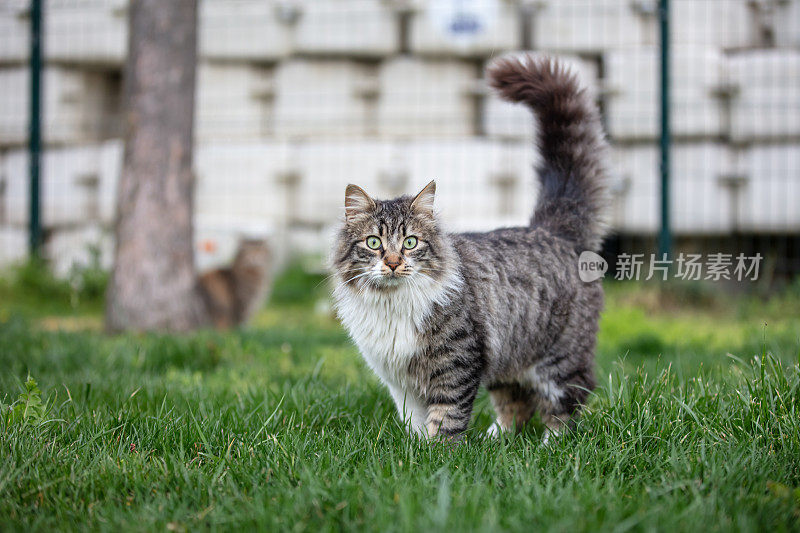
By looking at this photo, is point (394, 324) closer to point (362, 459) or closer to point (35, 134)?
point (362, 459)

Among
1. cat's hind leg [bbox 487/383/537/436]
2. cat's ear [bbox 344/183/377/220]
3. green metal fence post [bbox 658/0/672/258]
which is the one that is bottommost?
cat's hind leg [bbox 487/383/537/436]

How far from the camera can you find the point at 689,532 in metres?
1.61

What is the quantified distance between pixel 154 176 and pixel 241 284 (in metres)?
1.83

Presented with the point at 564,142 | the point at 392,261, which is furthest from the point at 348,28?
the point at 392,261

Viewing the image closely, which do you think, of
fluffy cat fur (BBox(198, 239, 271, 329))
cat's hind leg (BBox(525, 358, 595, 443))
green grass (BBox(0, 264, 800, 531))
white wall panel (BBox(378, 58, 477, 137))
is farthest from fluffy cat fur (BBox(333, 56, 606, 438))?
white wall panel (BBox(378, 58, 477, 137))

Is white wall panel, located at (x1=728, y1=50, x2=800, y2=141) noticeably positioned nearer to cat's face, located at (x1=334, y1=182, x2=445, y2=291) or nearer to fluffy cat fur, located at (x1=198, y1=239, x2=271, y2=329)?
fluffy cat fur, located at (x1=198, y1=239, x2=271, y2=329)

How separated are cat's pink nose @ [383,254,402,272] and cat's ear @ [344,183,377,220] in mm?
275

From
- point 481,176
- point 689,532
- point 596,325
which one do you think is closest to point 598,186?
point 596,325

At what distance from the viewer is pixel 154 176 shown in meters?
5.10

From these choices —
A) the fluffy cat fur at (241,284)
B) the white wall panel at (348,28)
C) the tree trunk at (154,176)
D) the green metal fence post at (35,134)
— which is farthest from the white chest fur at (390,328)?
the green metal fence post at (35,134)

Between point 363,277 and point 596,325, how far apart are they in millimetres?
1105

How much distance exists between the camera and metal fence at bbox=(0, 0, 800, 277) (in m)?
7.03

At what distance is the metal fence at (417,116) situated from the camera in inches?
277

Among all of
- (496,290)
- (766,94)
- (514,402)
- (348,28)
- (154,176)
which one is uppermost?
(348,28)
